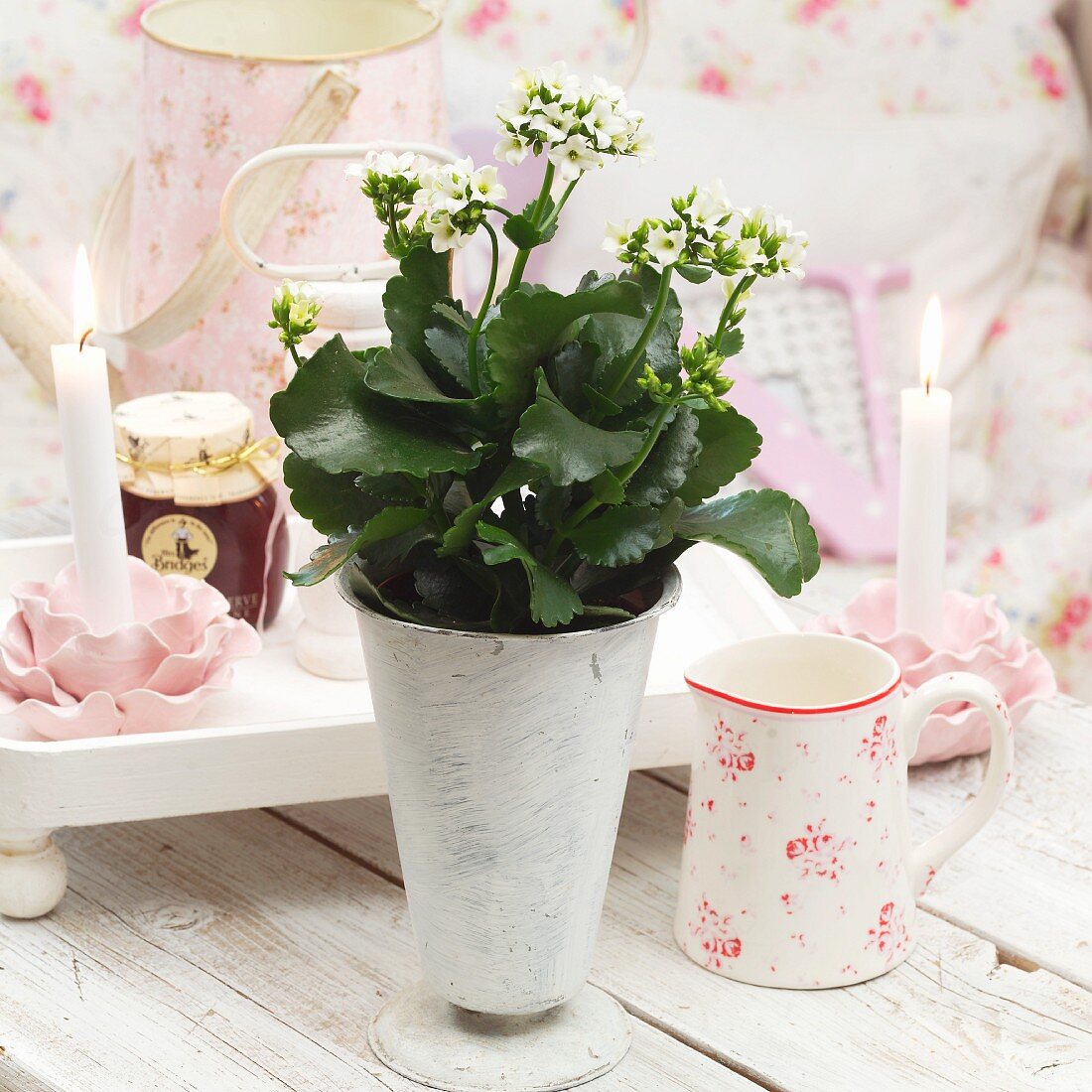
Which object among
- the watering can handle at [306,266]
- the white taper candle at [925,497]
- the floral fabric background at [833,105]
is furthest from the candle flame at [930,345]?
the floral fabric background at [833,105]

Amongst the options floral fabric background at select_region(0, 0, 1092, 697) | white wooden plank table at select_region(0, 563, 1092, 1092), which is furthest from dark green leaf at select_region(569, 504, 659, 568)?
floral fabric background at select_region(0, 0, 1092, 697)

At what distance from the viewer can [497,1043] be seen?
0.53 metres

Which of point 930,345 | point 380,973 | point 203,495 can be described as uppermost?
point 930,345

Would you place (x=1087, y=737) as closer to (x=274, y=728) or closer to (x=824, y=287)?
(x=274, y=728)

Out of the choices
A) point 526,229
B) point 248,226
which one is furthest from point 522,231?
point 248,226

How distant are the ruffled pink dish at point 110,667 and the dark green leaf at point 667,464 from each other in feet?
0.89

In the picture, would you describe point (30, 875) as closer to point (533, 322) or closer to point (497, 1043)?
point (497, 1043)

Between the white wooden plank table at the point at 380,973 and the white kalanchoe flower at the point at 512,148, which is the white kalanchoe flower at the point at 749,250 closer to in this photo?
the white kalanchoe flower at the point at 512,148

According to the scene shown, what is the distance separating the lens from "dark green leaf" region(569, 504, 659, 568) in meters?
0.43

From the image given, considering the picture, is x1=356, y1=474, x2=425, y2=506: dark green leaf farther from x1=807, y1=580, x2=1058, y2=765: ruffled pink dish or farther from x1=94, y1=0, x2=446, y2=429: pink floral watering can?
x1=94, y1=0, x2=446, y2=429: pink floral watering can

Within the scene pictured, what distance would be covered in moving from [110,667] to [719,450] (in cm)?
30

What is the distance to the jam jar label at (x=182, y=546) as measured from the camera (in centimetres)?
74

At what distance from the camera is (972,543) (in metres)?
1.49

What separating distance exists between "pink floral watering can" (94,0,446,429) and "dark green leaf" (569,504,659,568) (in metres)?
0.49
